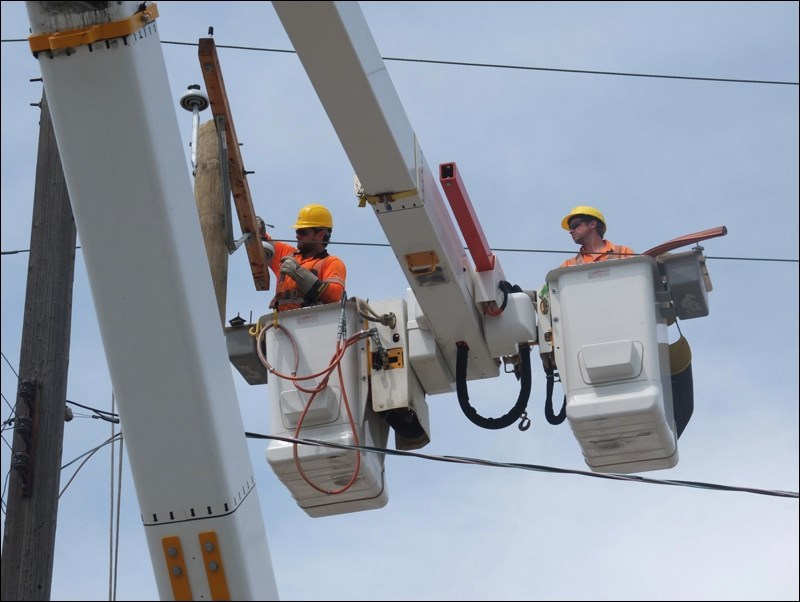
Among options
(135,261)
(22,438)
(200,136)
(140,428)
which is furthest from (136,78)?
(200,136)

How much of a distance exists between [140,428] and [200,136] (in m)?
2.99

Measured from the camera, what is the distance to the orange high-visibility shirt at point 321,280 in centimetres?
864

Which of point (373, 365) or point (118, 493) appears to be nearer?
point (118, 493)

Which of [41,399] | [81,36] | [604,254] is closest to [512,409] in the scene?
[604,254]

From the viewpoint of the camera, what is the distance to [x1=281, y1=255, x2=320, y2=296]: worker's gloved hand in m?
8.41

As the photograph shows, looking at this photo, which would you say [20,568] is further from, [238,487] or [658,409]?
[658,409]

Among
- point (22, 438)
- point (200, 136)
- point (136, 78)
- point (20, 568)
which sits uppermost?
point (200, 136)

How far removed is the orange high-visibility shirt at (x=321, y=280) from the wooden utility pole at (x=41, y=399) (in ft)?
5.29

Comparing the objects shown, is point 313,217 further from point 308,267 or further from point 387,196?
point 387,196

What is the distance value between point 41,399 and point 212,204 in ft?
5.28

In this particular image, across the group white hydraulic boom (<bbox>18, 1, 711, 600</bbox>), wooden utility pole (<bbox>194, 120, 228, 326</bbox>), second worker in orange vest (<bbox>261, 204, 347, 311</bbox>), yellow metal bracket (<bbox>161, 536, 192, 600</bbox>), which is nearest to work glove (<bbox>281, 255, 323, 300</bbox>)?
second worker in orange vest (<bbox>261, 204, 347, 311</bbox>)

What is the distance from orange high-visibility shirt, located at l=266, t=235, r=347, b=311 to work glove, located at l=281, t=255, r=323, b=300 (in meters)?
0.03

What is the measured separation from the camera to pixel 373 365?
330 inches

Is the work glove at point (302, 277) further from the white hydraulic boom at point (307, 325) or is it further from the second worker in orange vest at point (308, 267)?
the white hydraulic boom at point (307, 325)
